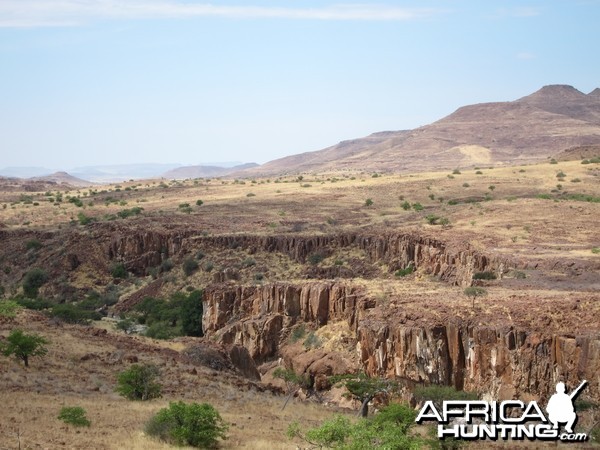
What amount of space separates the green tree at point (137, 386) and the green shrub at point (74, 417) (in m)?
4.15

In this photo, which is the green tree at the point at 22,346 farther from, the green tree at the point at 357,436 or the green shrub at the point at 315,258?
the green shrub at the point at 315,258

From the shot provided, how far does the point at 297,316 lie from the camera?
39938mm

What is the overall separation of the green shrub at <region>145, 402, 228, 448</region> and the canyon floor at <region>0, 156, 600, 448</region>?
2.08 feet

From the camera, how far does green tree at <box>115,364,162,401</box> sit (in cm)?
2561

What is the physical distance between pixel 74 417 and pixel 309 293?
19735mm

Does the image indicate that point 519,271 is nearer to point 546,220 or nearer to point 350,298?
point 350,298

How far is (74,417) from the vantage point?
2083 cm

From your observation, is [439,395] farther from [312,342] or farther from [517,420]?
[312,342]

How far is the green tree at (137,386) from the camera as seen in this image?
84.0 ft

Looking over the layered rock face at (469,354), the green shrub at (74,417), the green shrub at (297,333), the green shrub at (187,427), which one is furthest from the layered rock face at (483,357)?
the green shrub at (74,417)

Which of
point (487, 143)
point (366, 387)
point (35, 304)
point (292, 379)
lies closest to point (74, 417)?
point (366, 387)

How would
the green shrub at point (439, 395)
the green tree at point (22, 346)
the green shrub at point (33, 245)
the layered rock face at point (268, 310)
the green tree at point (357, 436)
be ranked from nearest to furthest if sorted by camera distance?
the green tree at point (357, 436) → the green shrub at point (439, 395) → the green tree at point (22, 346) → the layered rock face at point (268, 310) → the green shrub at point (33, 245)

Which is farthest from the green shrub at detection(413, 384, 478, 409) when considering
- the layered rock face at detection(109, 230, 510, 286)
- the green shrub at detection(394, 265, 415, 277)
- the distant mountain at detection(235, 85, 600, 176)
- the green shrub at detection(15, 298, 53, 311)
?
the distant mountain at detection(235, 85, 600, 176)

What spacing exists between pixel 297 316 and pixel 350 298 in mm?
4074
